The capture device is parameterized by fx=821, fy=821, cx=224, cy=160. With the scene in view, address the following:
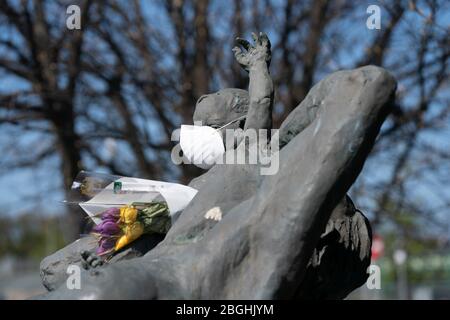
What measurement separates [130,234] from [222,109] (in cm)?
85

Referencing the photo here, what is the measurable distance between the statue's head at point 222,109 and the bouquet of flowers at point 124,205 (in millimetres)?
415

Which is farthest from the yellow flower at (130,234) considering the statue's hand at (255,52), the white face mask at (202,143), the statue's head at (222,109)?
the statue's hand at (255,52)

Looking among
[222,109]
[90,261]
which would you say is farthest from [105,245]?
[222,109]

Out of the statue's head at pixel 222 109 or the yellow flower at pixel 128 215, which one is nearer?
the yellow flower at pixel 128 215

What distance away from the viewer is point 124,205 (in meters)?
4.10

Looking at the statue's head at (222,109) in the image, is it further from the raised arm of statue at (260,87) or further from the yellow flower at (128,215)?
the yellow flower at (128,215)

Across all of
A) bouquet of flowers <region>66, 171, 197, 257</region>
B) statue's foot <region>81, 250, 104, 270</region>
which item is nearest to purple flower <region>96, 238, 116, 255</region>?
bouquet of flowers <region>66, 171, 197, 257</region>

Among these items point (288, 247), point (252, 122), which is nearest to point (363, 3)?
point (252, 122)

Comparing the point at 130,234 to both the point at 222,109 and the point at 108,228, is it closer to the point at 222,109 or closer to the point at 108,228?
the point at 108,228

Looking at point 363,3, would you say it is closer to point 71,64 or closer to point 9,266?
point 71,64

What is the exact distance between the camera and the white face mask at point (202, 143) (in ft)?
14.0

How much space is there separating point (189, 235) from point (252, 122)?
27.4 inches

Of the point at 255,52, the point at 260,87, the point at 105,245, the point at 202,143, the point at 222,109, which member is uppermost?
the point at 255,52

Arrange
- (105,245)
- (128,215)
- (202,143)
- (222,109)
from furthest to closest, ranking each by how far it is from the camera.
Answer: (222,109) < (202,143) < (105,245) < (128,215)
